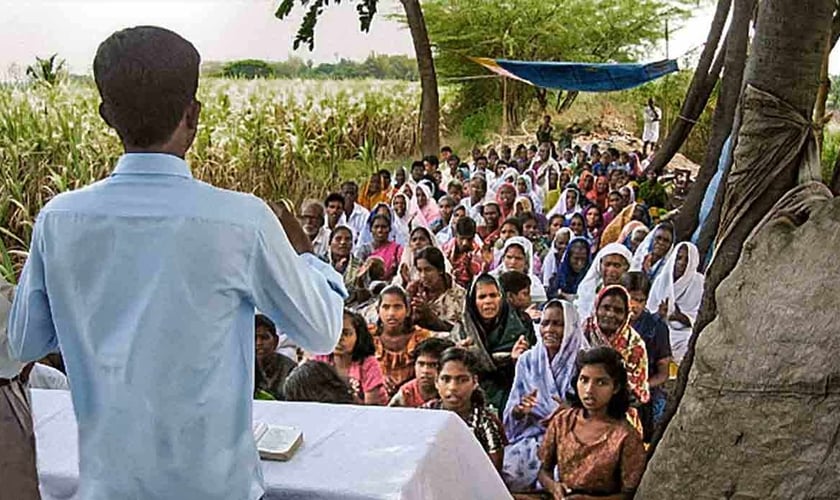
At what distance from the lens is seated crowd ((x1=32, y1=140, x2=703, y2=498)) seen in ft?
9.45

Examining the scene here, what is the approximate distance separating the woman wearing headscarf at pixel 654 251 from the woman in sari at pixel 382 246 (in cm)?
147

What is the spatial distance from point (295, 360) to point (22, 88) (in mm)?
6626

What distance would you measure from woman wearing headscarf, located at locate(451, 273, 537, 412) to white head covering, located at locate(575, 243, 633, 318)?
797mm

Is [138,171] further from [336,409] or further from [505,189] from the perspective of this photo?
[505,189]

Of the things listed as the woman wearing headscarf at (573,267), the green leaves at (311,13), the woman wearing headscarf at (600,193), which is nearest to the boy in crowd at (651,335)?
the woman wearing headscarf at (573,267)

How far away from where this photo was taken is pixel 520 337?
12.8 ft

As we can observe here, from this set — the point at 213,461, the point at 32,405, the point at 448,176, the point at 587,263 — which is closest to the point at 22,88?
the point at 448,176

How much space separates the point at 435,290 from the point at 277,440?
3.27 m

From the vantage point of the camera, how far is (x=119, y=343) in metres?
1.19

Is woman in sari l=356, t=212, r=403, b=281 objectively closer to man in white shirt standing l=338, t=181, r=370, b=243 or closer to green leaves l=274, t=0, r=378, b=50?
man in white shirt standing l=338, t=181, r=370, b=243

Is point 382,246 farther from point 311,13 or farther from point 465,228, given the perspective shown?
point 311,13

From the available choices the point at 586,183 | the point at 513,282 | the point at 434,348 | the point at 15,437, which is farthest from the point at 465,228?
the point at 15,437

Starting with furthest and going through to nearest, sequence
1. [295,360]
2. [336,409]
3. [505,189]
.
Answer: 1. [505,189]
2. [295,360]
3. [336,409]

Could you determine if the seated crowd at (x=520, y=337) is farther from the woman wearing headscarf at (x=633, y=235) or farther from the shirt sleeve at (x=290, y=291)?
the shirt sleeve at (x=290, y=291)
